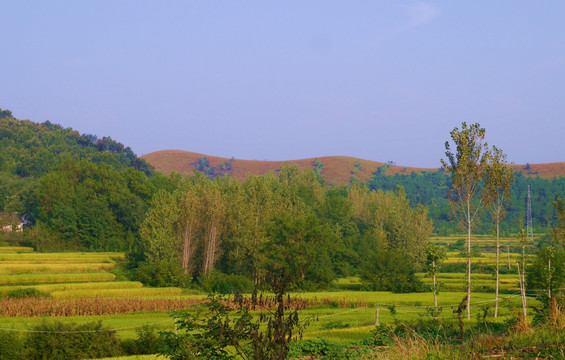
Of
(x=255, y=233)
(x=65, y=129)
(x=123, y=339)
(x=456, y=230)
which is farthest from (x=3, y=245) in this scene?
(x=65, y=129)

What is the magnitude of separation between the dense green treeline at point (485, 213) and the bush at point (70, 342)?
8491cm

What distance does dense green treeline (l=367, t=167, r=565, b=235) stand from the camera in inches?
5143

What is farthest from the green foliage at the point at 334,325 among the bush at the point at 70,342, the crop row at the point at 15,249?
the crop row at the point at 15,249

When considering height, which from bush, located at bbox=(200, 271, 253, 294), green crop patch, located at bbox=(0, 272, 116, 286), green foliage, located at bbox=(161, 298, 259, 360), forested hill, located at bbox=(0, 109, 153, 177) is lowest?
bush, located at bbox=(200, 271, 253, 294)

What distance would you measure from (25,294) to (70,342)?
22062mm

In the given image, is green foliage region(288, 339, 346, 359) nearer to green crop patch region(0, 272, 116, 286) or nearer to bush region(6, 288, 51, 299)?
bush region(6, 288, 51, 299)

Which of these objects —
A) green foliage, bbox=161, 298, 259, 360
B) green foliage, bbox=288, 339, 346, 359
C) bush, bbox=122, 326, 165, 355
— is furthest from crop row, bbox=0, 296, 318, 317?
green foliage, bbox=161, 298, 259, 360

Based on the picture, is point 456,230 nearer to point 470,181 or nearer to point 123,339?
point 470,181

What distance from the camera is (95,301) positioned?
3872 centimetres

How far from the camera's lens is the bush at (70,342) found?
20.2 meters

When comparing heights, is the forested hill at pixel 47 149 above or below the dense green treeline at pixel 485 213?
above

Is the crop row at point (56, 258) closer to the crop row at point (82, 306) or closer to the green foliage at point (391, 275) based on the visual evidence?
the crop row at point (82, 306)

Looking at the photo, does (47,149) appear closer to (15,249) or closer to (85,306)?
(15,249)

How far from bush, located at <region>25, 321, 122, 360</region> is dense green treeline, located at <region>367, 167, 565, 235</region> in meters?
84.9
